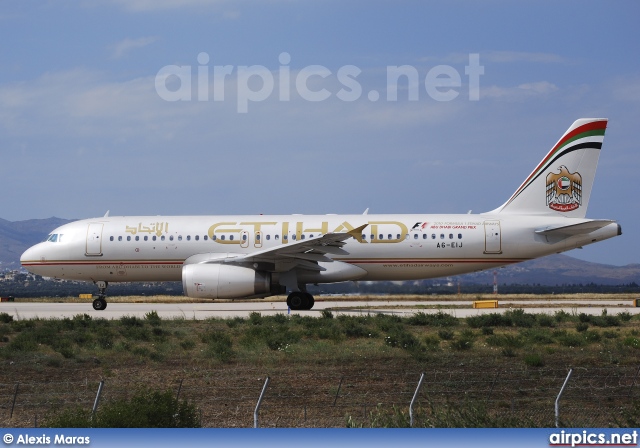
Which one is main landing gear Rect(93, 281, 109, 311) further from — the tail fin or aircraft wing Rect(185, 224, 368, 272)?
the tail fin

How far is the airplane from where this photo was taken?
30.9 metres

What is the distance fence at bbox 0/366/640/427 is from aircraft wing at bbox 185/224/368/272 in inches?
442

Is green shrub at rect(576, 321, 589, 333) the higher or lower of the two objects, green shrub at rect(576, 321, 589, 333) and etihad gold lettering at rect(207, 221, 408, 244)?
the lower

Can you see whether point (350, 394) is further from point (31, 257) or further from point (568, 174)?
point (31, 257)

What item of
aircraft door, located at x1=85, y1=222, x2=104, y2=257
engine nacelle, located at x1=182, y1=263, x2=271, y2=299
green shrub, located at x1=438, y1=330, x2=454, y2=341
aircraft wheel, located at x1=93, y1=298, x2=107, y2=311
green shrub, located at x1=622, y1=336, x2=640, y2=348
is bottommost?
green shrub, located at x1=622, y1=336, x2=640, y2=348

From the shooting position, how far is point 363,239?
102 ft

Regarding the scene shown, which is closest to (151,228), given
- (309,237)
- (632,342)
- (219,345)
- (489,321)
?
(309,237)

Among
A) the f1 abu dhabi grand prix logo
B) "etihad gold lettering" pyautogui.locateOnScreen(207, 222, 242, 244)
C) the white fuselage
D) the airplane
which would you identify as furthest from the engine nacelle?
A: the f1 abu dhabi grand prix logo

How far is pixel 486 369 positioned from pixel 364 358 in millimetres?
2835

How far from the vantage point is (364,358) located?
18.8 meters

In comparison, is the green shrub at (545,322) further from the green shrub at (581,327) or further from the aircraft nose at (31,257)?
the aircraft nose at (31,257)

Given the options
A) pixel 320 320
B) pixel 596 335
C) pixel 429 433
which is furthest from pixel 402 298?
pixel 429 433

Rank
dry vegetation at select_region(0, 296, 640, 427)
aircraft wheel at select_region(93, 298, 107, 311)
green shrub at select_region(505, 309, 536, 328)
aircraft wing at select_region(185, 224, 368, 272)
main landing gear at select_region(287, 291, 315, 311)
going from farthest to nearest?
aircraft wheel at select_region(93, 298, 107, 311)
main landing gear at select_region(287, 291, 315, 311)
aircraft wing at select_region(185, 224, 368, 272)
green shrub at select_region(505, 309, 536, 328)
dry vegetation at select_region(0, 296, 640, 427)

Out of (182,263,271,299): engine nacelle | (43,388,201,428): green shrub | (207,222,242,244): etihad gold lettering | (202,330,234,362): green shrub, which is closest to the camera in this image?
(43,388,201,428): green shrub
